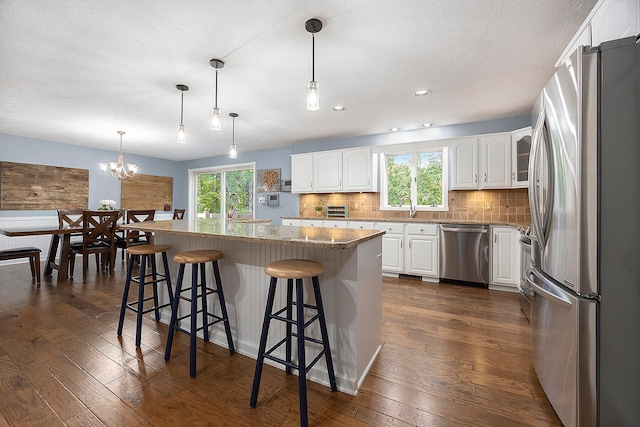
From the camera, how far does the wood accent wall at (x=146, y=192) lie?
20.6 feet

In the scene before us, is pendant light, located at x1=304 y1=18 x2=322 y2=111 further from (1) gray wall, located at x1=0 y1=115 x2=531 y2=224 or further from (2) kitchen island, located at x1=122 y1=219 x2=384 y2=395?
(1) gray wall, located at x1=0 y1=115 x2=531 y2=224

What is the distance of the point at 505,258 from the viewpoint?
353cm

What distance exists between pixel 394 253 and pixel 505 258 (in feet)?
4.61

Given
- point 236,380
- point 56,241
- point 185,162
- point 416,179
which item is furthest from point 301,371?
point 185,162

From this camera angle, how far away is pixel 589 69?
3.84 ft

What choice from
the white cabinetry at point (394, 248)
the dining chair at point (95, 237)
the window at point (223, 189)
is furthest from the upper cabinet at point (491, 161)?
the dining chair at point (95, 237)

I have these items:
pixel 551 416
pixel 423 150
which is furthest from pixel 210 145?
pixel 551 416

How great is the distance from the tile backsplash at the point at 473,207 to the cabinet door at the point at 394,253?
634mm

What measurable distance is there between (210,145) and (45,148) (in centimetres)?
289

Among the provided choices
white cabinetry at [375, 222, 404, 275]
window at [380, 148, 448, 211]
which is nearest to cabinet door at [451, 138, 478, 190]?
window at [380, 148, 448, 211]

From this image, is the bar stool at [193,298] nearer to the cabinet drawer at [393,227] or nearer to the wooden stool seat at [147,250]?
the wooden stool seat at [147,250]

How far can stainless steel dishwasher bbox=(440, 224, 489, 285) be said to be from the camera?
3660mm

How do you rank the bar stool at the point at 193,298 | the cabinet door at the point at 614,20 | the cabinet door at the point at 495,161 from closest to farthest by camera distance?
the cabinet door at the point at 614,20 → the bar stool at the point at 193,298 → the cabinet door at the point at 495,161

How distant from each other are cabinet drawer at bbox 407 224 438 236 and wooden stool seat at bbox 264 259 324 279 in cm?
281
